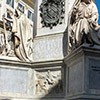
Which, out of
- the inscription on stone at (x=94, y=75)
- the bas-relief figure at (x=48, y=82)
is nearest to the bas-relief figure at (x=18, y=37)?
the bas-relief figure at (x=48, y=82)

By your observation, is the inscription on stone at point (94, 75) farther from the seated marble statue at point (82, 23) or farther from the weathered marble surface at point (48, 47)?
the weathered marble surface at point (48, 47)

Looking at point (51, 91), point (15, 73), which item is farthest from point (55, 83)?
point (15, 73)

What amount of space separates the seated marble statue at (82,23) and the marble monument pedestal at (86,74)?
21.1 inches

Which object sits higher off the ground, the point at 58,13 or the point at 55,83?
the point at 58,13

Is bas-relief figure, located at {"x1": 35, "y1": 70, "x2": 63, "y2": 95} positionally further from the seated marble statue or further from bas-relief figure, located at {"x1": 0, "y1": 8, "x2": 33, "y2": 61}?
the seated marble statue

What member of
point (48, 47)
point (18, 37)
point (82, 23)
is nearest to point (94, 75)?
point (82, 23)

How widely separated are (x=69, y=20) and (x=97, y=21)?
2.84 feet

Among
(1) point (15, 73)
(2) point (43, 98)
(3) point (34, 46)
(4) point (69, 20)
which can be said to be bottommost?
(2) point (43, 98)

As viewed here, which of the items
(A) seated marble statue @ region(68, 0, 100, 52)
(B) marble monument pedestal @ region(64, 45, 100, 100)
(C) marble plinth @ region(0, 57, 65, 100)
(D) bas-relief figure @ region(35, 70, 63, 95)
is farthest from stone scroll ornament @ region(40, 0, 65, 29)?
(B) marble monument pedestal @ region(64, 45, 100, 100)

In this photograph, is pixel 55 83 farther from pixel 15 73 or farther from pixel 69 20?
pixel 69 20

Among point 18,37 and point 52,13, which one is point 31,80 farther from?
point 52,13

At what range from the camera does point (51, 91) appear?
9812 millimetres

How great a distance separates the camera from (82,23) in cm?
939

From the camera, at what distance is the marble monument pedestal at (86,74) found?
8.04 meters
